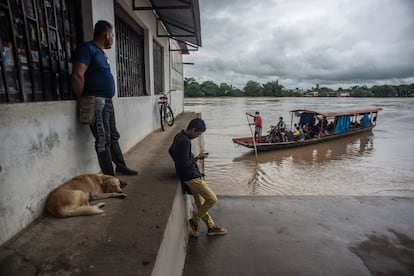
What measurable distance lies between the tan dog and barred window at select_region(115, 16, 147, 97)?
2929mm

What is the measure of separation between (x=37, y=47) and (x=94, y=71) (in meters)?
0.60

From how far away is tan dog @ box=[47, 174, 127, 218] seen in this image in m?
2.50

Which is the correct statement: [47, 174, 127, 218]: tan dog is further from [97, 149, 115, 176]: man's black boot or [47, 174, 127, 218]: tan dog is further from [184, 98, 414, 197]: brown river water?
[184, 98, 414, 197]: brown river water

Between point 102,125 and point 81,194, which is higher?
point 102,125

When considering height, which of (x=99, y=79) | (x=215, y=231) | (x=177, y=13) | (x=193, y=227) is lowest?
(x=215, y=231)

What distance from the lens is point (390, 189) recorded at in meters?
8.16

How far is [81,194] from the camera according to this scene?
264 centimetres

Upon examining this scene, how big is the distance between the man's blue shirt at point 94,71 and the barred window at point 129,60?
7.98 feet

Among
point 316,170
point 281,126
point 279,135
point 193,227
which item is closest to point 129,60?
point 193,227

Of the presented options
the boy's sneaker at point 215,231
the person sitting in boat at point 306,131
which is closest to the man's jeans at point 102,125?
the boy's sneaker at point 215,231

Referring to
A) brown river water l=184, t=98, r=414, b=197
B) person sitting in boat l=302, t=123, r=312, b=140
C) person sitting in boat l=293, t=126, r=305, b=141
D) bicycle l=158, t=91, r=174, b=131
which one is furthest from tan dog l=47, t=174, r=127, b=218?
person sitting in boat l=302, t=123, r=312, b=140

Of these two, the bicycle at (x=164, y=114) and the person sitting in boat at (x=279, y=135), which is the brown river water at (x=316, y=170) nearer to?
the person sitting in boat at (x=279, y=135)

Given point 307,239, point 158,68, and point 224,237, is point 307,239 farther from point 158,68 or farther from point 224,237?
point 158,68

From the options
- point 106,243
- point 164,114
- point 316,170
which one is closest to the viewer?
point 106,243
